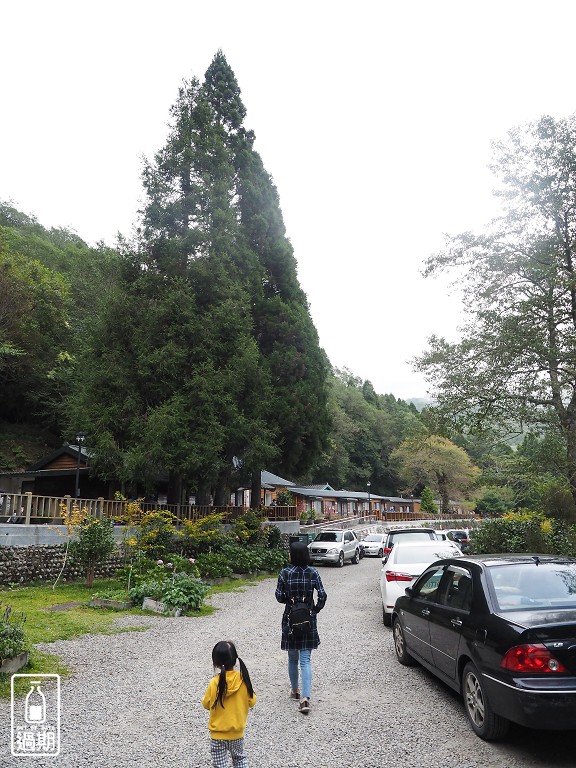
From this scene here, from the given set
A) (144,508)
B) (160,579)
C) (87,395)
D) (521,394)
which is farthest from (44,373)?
(521,394)

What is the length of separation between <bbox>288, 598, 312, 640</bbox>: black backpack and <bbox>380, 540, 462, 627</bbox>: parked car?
4.22m

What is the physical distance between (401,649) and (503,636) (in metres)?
3.11

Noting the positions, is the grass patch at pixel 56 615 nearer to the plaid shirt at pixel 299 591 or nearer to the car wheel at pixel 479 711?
the plaid shirt at pixel 299 591

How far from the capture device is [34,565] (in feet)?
41.5

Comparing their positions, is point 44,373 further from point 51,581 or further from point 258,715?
point 258,715

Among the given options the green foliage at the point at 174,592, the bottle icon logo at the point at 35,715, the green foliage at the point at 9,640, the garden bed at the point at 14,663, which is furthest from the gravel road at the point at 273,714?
the green foliage at the point at 174,592

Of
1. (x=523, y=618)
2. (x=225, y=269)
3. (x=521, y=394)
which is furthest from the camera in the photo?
(x=225, y=269)

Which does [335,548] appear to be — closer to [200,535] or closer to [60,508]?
[200,535]

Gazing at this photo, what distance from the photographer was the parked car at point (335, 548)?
22.5m

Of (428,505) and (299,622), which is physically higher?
(299,622)

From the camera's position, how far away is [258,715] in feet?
16.1

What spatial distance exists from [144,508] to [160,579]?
667cm

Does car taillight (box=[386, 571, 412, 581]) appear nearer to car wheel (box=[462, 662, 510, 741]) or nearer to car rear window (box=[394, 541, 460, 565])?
car rear window (box=[394, 541, 460, 565])

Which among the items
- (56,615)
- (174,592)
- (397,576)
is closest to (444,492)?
(174,592)
